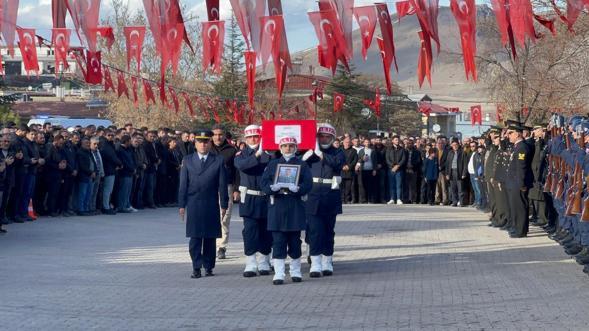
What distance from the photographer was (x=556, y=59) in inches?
1281

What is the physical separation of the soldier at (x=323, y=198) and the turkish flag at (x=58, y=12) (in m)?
5.57

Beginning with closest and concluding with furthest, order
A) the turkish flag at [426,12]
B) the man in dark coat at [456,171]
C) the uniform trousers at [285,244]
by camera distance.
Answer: the uniform trousers at [285,244], the turkish flag at [426,12], the man in dark coat at [456,171]

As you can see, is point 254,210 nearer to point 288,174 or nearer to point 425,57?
point 288,174

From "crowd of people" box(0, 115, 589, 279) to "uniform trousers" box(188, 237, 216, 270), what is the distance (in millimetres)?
43

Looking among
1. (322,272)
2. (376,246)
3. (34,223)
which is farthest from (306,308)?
(34,223)

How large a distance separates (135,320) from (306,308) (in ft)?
6.40

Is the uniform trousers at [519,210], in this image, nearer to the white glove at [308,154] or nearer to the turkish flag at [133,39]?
the white glove at [308,154]

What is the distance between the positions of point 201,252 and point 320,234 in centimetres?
167

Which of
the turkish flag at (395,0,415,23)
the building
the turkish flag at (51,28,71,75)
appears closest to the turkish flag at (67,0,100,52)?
the turkish flag at (51,28,71,75)

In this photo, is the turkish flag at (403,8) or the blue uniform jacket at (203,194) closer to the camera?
the blue uniform jacket at (203,194)

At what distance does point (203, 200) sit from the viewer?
1490 centimetres

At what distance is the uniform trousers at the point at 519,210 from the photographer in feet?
68.3

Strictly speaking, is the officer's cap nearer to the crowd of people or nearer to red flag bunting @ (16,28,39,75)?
the crowd of people

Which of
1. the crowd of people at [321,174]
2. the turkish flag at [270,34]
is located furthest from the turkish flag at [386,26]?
the crowd of people at [321,174]
